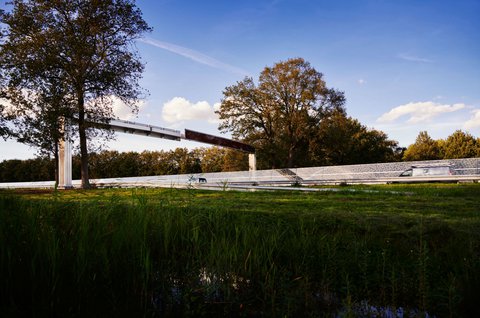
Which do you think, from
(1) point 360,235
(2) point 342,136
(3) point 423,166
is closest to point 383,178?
(3) point 423,166

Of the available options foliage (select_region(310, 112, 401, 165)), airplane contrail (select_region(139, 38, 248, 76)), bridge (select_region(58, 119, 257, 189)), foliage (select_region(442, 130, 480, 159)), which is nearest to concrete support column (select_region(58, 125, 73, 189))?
bridge (select_region(58, 119, 257, 189))

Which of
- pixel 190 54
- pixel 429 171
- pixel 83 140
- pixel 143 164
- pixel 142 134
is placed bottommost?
pixel 429 171

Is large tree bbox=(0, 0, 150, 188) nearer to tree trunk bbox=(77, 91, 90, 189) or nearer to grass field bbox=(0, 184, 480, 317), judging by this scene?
tree trunk bbox=(77, 91, 90, 189)

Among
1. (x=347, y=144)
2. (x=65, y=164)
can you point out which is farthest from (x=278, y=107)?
(x=65, y=164)

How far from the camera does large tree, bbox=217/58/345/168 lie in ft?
139

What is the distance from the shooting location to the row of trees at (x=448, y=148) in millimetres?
60125

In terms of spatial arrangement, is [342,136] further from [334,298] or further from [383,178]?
[334,298]

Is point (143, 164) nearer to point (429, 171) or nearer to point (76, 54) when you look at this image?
point (76, 54)

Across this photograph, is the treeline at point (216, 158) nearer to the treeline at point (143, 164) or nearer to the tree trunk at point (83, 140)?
the treeline at point (143, 164)

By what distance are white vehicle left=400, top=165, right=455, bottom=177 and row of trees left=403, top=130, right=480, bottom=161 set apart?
4114 centimetres

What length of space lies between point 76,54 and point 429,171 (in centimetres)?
2402

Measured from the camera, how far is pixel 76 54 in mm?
20703

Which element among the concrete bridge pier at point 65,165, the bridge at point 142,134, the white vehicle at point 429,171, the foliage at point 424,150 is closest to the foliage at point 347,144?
the foliage at point 424,150

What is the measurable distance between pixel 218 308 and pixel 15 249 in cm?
158
